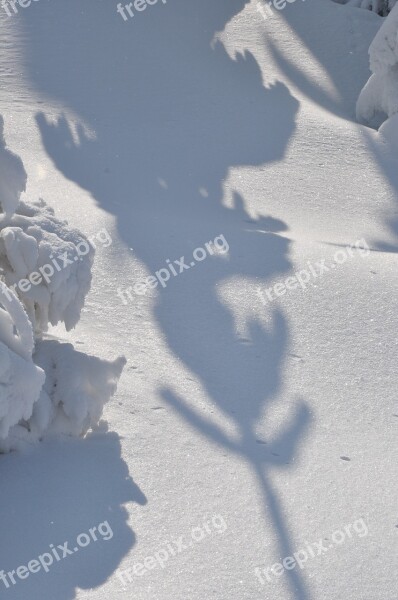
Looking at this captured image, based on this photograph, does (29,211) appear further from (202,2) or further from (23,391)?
(202,2)

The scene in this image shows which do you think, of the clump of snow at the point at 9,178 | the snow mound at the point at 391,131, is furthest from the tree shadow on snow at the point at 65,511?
the snow mound at the point at 391,131

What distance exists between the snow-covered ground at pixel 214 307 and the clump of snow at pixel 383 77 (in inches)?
10.3

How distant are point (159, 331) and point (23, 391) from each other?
1.38m

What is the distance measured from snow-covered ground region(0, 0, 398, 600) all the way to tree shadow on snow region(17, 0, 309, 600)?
0.05ft

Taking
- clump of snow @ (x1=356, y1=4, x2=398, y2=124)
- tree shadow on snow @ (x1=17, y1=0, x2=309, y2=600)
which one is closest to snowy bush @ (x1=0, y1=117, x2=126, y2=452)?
tree shadow on snow @ (x1=17, y1=0, x2=309, y2=600)

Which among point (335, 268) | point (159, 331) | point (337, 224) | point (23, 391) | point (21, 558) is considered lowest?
point (337, 224)

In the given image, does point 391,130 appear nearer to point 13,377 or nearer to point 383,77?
A: point 383,77

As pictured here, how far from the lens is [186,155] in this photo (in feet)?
22.6

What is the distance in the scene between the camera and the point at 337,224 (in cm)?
618

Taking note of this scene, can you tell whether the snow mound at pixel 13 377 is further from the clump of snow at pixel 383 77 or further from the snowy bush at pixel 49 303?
the clump of snow at pixel 383 77

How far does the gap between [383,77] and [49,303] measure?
499 cm

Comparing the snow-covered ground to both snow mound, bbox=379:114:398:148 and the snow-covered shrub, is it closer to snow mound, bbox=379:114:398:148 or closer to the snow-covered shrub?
snow mound, bbox=379:114:398:148

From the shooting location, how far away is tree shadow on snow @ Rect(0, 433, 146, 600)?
277 cm

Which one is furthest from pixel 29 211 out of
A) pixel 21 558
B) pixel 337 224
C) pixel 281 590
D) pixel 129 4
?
pixel 129 4
